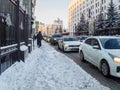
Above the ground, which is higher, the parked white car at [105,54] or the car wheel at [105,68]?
the parked white car at [105,54]

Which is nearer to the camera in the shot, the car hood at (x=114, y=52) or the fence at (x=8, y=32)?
the fence at (x=8, y=32)

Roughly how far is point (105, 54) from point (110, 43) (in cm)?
130

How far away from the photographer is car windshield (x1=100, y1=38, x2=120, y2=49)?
1032 cm

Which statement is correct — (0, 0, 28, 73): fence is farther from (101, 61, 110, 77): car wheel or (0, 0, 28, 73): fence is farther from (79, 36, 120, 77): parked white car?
(101, 61, 110, 77): car wheel

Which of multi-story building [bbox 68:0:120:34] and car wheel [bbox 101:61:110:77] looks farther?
multi-story building [bbox 68:0:120:34]

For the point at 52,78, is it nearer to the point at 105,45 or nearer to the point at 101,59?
the point at 101,59

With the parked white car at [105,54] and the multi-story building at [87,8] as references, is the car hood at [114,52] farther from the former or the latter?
the multi-story building at [87,8]

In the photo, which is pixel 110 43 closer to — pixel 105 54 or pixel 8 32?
pixel 105 54

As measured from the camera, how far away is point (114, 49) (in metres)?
9.93

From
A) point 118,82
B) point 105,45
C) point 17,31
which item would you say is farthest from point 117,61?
point 17,31

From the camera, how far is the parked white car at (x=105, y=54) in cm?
876

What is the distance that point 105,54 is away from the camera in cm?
944

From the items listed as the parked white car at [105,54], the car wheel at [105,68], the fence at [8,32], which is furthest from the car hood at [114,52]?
the fence at [8,32]

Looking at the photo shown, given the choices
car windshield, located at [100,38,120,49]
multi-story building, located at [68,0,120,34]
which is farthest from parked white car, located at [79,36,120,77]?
multi-story building, located at [68,0,120,34]
